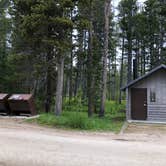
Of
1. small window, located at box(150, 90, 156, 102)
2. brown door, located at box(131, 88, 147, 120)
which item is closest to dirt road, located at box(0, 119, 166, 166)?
small window, located at box(150, 90, 156, 102)

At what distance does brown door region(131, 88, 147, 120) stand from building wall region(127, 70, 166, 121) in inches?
11.3

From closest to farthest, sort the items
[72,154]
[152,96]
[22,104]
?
[72,154]
[22,104]
[152,96]

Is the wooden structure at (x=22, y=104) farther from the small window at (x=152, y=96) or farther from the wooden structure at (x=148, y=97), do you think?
the small window at (x=152, y=96)

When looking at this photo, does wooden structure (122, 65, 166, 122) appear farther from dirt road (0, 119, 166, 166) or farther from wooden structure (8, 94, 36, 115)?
dirt road (0, 119, 166, 166)

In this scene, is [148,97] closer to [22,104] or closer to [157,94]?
[157,94]

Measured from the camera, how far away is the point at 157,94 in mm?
22891

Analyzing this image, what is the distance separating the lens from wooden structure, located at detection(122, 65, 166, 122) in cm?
2275

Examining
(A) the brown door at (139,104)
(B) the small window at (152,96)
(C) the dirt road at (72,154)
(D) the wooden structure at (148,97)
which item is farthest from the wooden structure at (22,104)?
(C) the dirt road at (72,154)

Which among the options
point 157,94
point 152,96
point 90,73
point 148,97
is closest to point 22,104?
point 90,73

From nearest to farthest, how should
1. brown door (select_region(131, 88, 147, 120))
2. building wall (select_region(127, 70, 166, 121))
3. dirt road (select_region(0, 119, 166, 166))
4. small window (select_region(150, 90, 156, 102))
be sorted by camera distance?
dirt road (select_region(0, 119, 166, 166)), building wall (select_region(127, 70, 166, 121)), small window (select_region(150, 90, 156, 102)), brown door (select_region(131, 88, 147, 120))

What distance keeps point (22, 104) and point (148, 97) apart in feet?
27.9

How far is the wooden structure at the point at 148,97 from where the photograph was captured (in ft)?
74.6

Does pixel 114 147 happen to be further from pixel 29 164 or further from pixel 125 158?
pixel 29 164

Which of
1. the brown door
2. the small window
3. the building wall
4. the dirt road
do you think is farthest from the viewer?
the brown door
